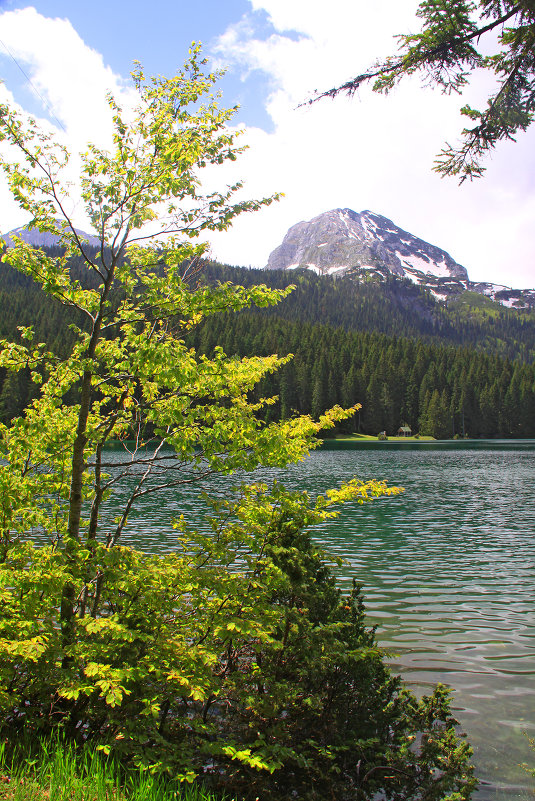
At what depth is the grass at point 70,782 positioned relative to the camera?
14.7 feet

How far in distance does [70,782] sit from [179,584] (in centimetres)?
229

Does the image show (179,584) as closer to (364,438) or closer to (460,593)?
(460,593)

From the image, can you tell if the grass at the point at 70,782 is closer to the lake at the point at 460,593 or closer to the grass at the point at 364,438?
the lake at the point at 460,593

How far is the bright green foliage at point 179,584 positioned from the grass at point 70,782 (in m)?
0.28

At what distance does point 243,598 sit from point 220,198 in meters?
5.25

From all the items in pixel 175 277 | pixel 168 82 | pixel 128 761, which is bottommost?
pixel 128 761

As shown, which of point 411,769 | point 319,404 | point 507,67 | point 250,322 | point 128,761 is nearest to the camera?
point 128,761

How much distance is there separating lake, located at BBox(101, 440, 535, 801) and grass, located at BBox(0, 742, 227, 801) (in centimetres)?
334

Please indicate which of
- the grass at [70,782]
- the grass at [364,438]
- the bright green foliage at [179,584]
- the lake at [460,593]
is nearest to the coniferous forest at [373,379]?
the grass at [364,438]

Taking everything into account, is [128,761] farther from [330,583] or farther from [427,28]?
[427,28]

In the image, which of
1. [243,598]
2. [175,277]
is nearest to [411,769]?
[243,598]

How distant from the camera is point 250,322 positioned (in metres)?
182

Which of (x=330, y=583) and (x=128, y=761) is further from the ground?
(x=330, y=583)

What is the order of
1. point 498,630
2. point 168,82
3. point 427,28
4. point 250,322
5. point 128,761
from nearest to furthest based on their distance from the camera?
point 128,761, point 168,82, point 427,28, point 498,630, point 250,322
